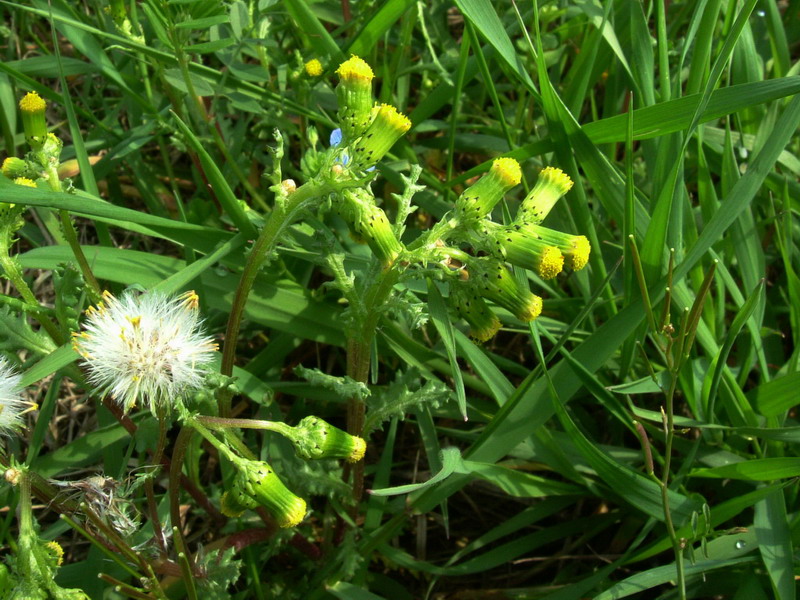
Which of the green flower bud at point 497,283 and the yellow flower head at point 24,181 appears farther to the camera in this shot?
the yellow flower head at point 24,181

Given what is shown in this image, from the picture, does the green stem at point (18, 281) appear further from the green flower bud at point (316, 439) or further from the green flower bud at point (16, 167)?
the green flower bud at point (316, 439)

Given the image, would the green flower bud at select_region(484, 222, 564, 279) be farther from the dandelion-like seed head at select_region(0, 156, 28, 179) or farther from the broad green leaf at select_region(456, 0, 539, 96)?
the dandelion-like seed head at select_region(0, 156, 28, 179)

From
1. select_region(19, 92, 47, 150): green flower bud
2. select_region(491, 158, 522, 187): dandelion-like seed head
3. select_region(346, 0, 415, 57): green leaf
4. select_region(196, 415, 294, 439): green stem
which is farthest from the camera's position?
select_region(346, 0, 415, 57): green leaf

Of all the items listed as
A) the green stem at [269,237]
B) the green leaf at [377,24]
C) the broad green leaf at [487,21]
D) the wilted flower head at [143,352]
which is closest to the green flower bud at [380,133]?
the green stem at [269,237]

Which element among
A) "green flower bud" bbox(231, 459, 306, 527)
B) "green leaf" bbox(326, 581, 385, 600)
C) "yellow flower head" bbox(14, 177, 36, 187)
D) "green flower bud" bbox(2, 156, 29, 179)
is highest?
"green flower bud" bbox(2, 156, 29, 179)

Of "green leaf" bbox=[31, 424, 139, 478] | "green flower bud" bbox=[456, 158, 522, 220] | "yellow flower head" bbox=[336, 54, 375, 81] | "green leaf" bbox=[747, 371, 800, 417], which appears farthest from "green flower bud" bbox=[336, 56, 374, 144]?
"green leaf" bbox=[747, 371, 800, 417]

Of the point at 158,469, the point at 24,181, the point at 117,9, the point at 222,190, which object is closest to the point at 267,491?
the point at 158,469
